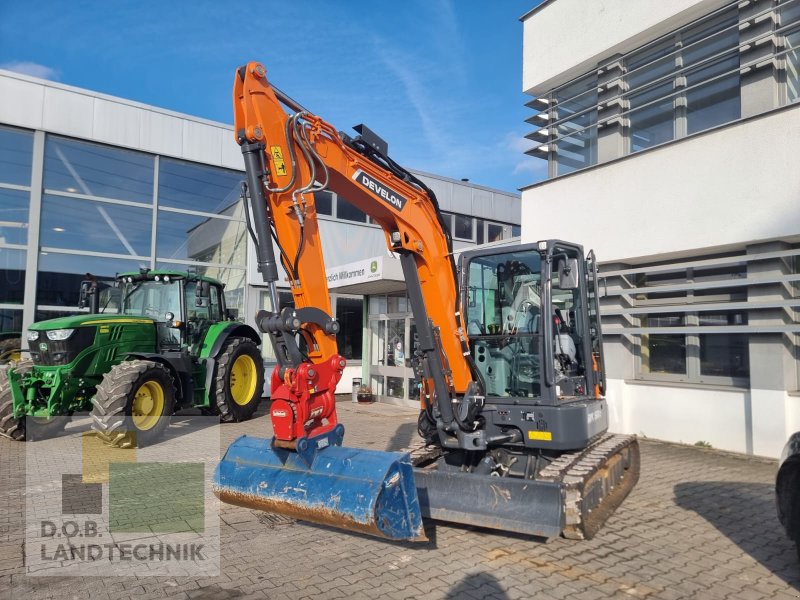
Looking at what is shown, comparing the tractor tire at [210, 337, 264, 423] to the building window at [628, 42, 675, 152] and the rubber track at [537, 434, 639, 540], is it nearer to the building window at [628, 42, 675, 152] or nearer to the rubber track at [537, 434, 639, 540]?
the rubber track at [537, 434, 639, 540]

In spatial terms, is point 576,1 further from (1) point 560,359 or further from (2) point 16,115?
(2) point 16,115

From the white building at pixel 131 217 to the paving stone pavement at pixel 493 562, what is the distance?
747 cm

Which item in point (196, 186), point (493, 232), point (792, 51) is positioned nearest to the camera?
point (792, 51)

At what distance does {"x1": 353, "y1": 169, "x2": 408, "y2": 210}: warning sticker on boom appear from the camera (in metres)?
5.23

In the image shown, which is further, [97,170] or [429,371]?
[97,170]

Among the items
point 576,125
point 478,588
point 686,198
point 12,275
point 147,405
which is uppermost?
point 576,125

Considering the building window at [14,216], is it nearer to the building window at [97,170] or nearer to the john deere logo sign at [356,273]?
the building window at [97,170]

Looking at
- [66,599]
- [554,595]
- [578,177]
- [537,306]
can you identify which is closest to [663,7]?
[578,177]

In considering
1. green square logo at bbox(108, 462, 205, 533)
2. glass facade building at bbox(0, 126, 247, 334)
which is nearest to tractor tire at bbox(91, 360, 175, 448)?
green square logo at bbox(108, 462, 205, 533)

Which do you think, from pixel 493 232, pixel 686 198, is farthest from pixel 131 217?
pixel 493 232

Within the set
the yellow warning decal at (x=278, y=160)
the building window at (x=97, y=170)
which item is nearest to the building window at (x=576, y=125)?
the yellow warning decal at (x=278, y=160)

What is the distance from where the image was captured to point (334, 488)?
4.20m

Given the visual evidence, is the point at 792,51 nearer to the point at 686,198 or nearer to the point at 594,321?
the point at 686,198

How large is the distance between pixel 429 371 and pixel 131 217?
11149 millimetres
